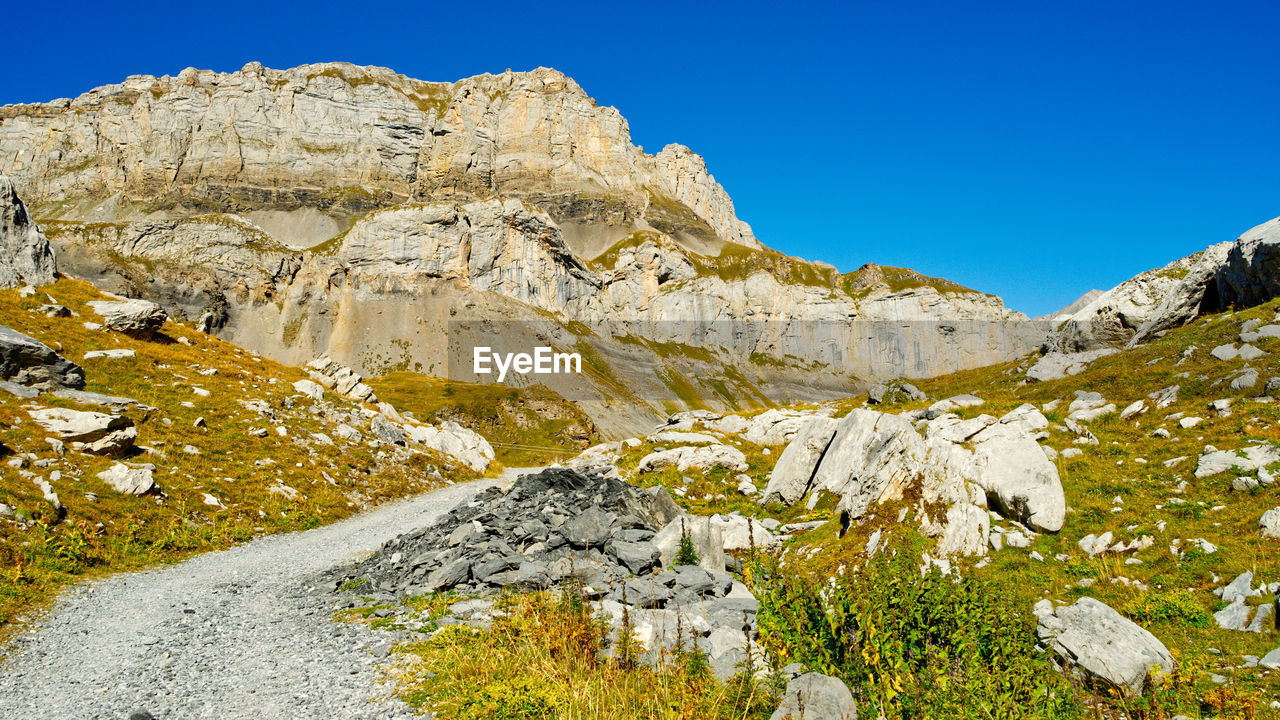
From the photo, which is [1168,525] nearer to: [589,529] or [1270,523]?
[1270,523]

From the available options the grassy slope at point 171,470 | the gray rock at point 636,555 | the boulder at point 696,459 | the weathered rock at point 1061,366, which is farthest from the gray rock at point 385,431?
the weathered rock at point 1061,366

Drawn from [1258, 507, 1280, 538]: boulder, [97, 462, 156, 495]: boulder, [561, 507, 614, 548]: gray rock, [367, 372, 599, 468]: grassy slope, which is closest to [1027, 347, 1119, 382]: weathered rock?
[1258, 507, 1280, 538]: boulder

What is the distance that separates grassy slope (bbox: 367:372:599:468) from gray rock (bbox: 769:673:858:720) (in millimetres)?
73953

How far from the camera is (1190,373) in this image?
64.6 ft

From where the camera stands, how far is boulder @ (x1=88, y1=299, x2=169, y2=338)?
3347cm

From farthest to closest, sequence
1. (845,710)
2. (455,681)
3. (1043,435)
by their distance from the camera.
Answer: (1043,435), (455,681), (845,710)

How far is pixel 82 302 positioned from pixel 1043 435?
155 ft

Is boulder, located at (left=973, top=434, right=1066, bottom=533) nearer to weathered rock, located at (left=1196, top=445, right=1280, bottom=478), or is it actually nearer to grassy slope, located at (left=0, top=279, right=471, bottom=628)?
weathered rock, located at (left=1196, top=445, right=1280, bottom=478)

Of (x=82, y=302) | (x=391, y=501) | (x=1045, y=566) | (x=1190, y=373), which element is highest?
(x=82, y=302)

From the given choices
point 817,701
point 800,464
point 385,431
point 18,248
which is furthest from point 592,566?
point 18,248

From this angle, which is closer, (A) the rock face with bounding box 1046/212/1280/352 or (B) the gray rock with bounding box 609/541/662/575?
(B) the gray rock with bounding box 609/541/662/575

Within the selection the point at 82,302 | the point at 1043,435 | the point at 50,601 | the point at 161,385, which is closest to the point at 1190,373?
the point at 1043,435

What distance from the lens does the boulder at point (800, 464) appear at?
19.5 metres

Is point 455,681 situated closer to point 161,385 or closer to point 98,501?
point 98,501
